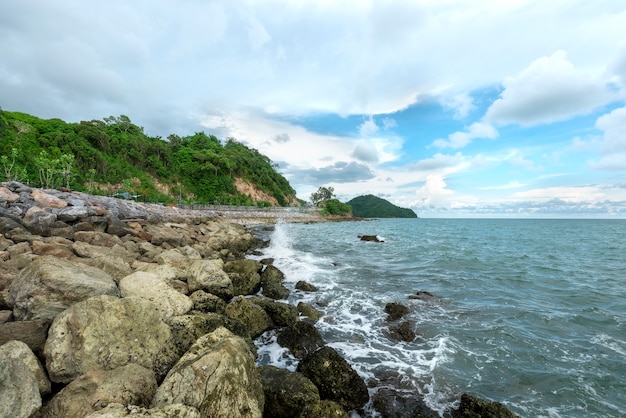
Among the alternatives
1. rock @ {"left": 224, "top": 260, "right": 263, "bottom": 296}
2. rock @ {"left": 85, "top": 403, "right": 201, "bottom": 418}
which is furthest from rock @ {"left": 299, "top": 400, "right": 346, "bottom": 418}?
rock @ {"left": 224, "top": 260, "right": 263, "bottom": 296}

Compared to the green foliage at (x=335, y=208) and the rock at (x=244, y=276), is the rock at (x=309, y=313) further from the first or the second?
the green foliage at (x=335, y=208)

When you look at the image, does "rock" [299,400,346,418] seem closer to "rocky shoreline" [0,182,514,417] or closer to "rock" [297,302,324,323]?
"rocky shoreline" [0,182,514,417]

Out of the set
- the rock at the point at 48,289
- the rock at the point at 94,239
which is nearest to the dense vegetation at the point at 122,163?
the rock at the point at 94,239

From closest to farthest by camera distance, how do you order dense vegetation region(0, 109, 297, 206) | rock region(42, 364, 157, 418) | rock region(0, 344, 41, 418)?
1. rock region(0, 344, 41, 418)
2. rock region(42, 364, 157, 418)
3. dense vegetation region(0, 109, 297, 206)

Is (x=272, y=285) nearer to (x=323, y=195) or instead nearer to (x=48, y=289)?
(x=48, y=289)

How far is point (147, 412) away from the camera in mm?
3025

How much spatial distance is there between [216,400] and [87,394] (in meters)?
1.59

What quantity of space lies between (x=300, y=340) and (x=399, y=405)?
2633mm

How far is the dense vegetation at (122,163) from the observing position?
137 feet

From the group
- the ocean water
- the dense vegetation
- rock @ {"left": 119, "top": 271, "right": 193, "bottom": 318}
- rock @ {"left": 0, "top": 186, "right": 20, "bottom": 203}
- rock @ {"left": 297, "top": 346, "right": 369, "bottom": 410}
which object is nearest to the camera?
rock @ {"left": 297, "top": 346, "right": 369, "bottom": 410}

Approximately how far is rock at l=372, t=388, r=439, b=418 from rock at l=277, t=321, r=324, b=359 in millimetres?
1899

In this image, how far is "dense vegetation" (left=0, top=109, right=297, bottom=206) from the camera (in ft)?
137

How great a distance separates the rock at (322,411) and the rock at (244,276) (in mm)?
6923

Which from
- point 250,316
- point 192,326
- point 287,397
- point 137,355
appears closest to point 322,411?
point 287,397
